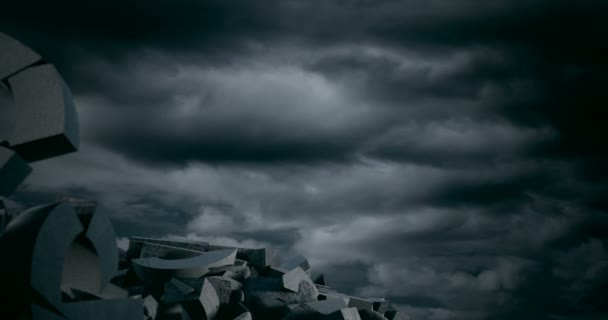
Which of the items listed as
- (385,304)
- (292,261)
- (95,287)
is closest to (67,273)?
(95,287)

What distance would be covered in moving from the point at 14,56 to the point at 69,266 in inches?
115

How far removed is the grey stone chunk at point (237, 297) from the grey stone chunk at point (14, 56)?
18.2 feet

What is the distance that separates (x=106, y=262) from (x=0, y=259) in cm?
156

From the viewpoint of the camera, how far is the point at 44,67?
6230 millimetres

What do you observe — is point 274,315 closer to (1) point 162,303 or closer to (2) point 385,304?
(1) point 162,303

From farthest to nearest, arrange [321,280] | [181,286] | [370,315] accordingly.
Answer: [321,280] < [370,315] < [181,286]

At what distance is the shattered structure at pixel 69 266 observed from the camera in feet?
17.1

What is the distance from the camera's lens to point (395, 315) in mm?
11094

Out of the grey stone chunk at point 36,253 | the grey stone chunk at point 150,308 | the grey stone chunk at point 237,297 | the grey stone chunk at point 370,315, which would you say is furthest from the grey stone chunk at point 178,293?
the grey stone chunk at point 370,315

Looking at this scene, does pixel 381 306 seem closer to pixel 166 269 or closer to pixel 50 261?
pixel 166 269

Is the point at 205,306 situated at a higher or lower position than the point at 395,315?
lower

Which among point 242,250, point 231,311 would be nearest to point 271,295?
point 231,311

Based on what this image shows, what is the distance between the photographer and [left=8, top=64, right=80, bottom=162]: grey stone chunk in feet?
19.6

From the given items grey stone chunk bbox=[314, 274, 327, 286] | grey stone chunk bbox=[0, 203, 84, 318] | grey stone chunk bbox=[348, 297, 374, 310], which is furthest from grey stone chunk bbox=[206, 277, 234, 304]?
grey stone chunk bbox=[314, 274, 327, 286]
